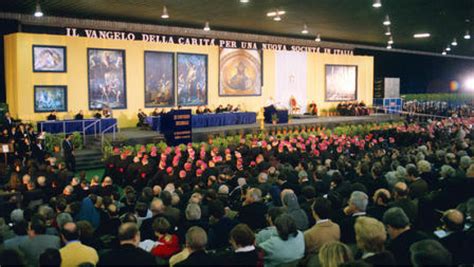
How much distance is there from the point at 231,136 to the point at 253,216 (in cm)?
1213

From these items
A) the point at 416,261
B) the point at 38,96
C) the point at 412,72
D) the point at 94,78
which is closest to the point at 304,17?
the point at 94,78

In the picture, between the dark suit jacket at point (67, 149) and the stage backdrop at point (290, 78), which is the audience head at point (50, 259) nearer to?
the dark suit jacket at point (67, 149)

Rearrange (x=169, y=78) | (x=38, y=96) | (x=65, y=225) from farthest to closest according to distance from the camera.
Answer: (x=169, y=78) → (x=38, y=96) → (x=65, y=225)

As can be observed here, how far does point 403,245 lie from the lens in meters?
4.46

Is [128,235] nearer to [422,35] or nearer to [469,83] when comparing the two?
[422,35]

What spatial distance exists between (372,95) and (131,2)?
815 inches

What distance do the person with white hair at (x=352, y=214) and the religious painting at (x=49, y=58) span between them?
1566 cm

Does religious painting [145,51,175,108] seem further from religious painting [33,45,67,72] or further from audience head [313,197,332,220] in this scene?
audience head [313,197,332,220]

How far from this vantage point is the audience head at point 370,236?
408 centimetres

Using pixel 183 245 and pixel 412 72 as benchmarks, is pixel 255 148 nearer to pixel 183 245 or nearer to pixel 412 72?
pixel 183 245

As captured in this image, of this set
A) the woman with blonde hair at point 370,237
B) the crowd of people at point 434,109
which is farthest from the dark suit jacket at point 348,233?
the crowd of people at point 434,109

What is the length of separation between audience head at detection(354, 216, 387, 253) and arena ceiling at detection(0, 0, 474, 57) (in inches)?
509

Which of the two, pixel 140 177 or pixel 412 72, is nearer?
pixel 140 177

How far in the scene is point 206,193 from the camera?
6.70 metres
